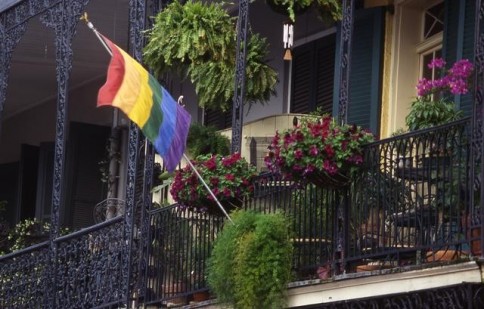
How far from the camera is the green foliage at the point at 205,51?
14.5 meters

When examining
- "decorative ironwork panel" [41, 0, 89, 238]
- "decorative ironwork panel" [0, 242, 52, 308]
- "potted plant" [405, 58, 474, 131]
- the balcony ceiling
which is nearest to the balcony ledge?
"potted plant" [405, 58, 474, 131]

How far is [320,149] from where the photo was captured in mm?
11617

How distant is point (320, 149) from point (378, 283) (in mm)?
1343

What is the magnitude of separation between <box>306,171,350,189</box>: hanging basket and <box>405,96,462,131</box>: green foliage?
→ 1325 mm

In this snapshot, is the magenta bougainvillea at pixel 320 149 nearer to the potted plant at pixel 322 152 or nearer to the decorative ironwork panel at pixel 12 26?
the potted plant at pixel 322 152

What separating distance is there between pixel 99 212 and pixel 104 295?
4.69 metres

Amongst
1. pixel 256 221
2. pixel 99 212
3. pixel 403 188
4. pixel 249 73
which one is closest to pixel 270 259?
pixel 256 221

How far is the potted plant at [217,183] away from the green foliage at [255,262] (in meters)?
0.72

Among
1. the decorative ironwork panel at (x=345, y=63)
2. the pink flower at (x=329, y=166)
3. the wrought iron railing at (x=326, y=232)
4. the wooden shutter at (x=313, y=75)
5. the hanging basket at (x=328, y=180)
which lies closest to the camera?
the wrought iron railing at (x=326, y=232)

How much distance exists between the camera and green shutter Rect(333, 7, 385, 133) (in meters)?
14.9

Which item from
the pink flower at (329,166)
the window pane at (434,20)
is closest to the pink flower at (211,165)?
the pink flower at (329,166)

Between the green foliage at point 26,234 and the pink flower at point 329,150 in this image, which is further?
the green foliage at point 26,234

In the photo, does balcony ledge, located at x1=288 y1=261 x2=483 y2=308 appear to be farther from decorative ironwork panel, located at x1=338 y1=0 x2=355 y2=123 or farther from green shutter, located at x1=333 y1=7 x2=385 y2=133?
green shutter, located at x1=333 y1=7 x2=385 y2=133

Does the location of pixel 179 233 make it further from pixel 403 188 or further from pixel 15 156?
pixel 15 156
